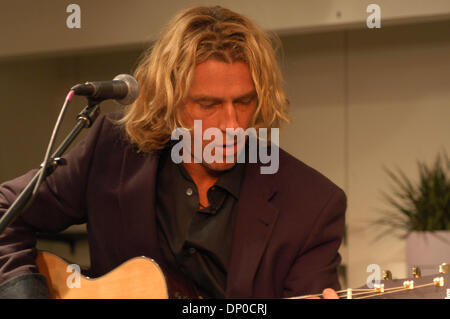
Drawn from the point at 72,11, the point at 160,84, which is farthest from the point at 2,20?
the point at 160,84

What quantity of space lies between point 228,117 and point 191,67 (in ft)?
0.67

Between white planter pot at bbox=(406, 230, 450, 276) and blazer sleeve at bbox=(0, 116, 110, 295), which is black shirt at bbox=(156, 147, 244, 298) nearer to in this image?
Answer: blazer sleeve at bbox=(0, 116, 110, 295)

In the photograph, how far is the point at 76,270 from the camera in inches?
67.0

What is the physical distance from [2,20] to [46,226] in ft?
11.2

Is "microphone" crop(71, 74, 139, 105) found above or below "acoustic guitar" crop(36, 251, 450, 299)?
above

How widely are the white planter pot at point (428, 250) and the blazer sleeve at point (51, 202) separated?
9.06ft

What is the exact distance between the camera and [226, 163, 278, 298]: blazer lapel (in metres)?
1.73

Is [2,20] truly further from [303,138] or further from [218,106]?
[218,106]

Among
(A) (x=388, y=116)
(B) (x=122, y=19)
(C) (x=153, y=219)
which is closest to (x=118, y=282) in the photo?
(C) (x=153, y=219)

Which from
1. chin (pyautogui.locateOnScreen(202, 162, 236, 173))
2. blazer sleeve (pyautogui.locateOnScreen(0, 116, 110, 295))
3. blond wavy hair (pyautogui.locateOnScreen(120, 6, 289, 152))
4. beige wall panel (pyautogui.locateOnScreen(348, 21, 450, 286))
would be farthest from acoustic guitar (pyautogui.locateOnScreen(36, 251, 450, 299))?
beige wall panel (pyautogui.locateOnScreen(348, 21, 450, 286))

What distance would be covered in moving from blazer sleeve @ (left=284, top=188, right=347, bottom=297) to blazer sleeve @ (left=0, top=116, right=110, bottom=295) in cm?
72

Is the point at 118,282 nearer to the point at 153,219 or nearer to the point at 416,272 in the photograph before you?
the point at 153,219

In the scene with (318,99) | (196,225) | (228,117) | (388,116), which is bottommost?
(196,225)

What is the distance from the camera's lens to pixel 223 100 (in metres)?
1.81
